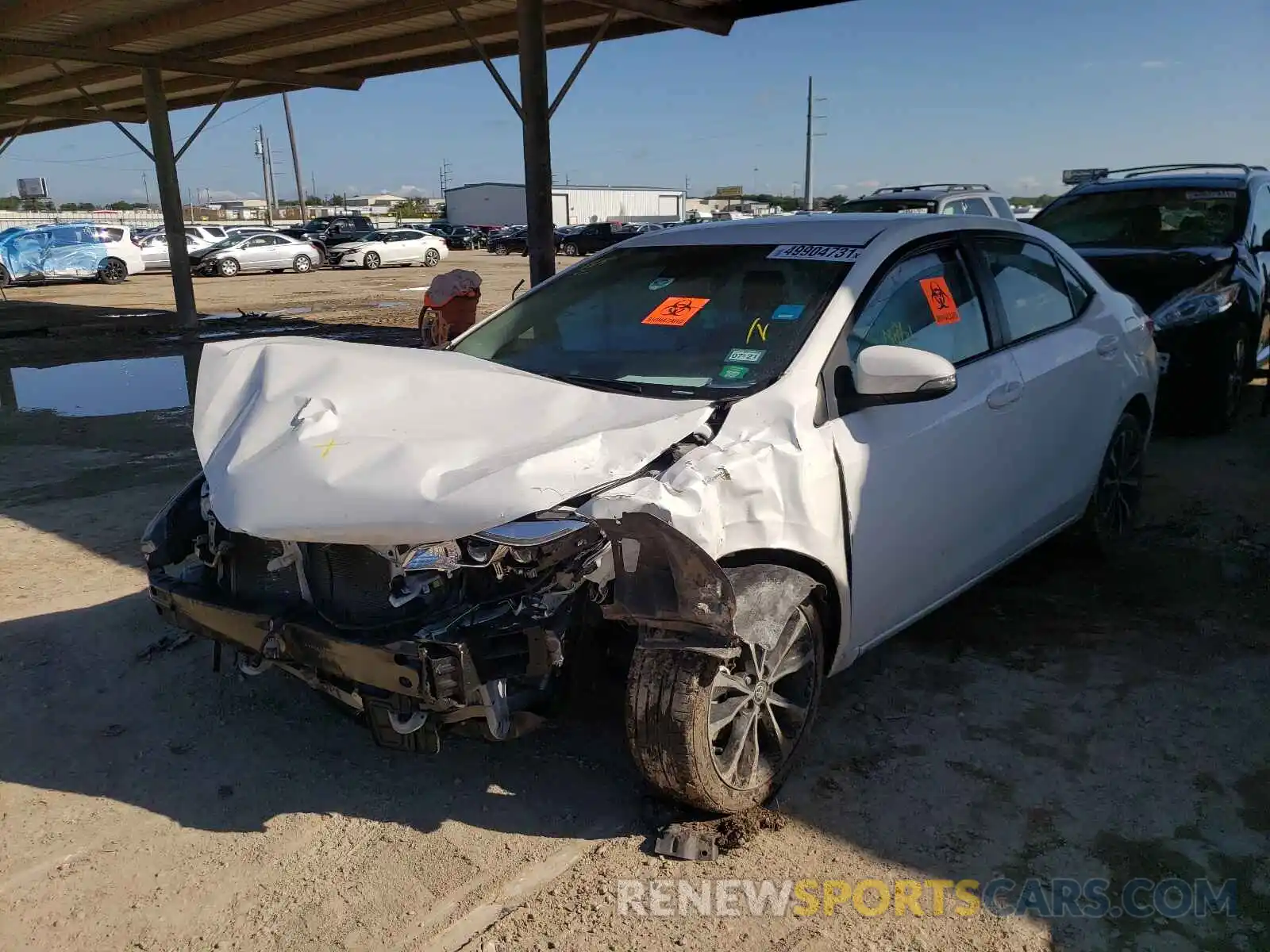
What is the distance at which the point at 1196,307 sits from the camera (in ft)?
22.6

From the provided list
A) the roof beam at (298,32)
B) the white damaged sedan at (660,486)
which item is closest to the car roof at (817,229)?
the white damaged sedan at (660,486)

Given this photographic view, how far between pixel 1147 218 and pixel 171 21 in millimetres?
11738

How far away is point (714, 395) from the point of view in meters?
3.08

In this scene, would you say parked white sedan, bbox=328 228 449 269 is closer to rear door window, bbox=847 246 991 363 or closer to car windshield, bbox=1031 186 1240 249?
car windshield, bbox=1031 186 1240 249

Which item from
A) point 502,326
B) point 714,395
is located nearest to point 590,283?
point 502,326

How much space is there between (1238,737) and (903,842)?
4.52 ft

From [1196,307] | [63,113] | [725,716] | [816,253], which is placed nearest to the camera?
[725,716]

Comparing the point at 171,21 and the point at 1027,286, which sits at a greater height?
the point at 171,21

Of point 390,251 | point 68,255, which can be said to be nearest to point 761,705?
point 68,255

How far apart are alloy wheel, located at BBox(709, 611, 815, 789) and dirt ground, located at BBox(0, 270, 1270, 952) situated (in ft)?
0.61

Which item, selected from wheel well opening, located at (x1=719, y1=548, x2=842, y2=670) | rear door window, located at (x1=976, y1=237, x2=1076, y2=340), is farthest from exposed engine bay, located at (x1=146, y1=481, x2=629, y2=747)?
rear door window, located at (x1=976, y1=237, x2=1076, y2=340)

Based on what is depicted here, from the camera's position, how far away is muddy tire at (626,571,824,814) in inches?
103

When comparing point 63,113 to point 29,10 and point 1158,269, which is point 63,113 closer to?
point 29,10

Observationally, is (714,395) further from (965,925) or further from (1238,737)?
(1238,737)
